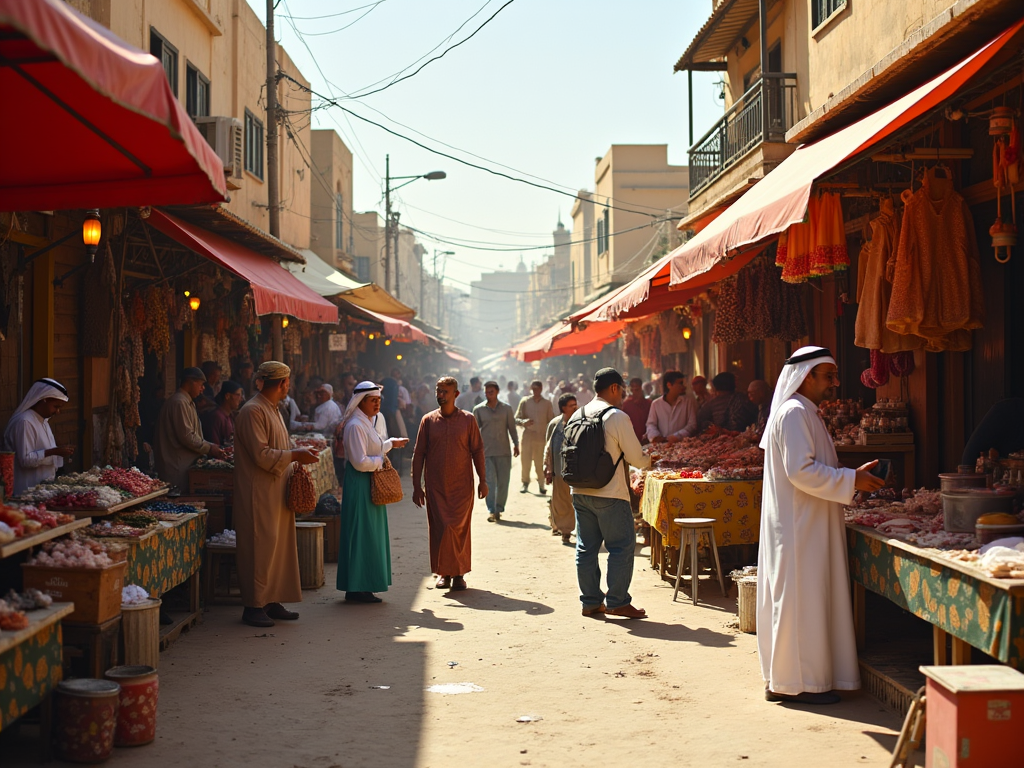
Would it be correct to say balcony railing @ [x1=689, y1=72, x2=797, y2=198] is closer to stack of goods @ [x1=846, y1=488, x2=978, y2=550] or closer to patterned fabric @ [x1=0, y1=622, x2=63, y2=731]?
stack of goods @ [x1=846, y1=488, x2=978, y2=550]

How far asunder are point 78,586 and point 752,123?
11454mm

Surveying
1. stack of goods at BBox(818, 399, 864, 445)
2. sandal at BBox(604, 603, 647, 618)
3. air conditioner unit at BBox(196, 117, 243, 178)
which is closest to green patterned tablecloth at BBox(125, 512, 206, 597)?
sandal at BBox(604, 603, 647, 618)

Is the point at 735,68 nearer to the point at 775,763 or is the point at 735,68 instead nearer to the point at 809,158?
the point at 809,158

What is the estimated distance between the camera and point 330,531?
36.6 feet

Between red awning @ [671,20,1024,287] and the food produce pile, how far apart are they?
4284 millimetres

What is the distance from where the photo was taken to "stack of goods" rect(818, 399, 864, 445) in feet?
29.7

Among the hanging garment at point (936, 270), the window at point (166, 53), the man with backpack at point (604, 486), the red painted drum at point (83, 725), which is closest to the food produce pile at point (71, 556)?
the red painted drum at point (83, 725)

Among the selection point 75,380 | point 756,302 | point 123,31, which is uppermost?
point 123,31

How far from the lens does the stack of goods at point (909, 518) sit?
541 centimetres

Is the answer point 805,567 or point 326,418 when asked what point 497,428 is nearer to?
point 326,418

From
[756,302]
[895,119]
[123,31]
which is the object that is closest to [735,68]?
[756,302]

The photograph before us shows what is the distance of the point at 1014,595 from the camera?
4277 millimetres

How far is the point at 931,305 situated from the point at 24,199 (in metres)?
6.04

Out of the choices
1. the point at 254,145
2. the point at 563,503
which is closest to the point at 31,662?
the point at 563,503
